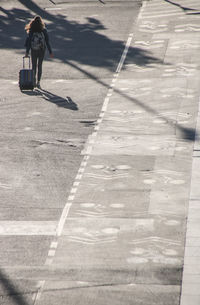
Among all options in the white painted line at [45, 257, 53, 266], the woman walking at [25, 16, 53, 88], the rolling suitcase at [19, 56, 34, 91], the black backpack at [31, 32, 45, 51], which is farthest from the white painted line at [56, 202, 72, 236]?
the black backpack at [31, 32, 45, 51]

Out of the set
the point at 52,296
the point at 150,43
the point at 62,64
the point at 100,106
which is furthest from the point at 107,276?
the point at 150,43

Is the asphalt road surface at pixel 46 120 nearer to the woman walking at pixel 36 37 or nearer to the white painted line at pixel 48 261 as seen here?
the white painted line at pixel 48 261

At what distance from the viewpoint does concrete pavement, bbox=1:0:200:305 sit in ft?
31.1

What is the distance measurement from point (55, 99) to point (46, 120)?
1847 millimetres

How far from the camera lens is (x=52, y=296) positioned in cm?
929

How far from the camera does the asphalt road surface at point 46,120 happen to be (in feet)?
34.9

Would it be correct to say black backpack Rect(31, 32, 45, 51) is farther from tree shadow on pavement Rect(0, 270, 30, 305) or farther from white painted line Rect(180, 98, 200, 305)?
tree shadow on pavement Rect(0, 270, 30, 305)

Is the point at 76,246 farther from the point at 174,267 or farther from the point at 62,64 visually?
the point at 62,64

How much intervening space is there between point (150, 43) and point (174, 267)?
1582 centimetres

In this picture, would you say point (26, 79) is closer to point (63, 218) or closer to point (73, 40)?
point (73, 40)

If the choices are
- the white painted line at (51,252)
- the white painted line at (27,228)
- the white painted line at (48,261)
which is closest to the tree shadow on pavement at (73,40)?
the white painted line at (27,228)

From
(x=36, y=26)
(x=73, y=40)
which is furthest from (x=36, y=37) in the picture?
(x=73, y=40)

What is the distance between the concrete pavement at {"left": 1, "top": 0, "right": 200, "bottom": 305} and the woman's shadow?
89cm

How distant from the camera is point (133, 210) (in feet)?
39.1
